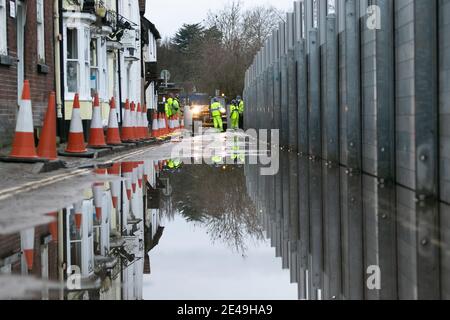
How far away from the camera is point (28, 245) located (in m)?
6.29

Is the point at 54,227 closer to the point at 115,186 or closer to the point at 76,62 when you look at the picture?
the point at 115,186

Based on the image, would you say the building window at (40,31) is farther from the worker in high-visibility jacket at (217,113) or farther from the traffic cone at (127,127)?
the worker in high-visibility jacket at (217,113)

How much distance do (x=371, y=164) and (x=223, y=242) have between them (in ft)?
19.4

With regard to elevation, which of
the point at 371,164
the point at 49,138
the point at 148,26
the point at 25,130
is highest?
the point at 148,26

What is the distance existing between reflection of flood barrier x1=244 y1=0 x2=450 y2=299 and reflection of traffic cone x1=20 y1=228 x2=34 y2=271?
5.25ft

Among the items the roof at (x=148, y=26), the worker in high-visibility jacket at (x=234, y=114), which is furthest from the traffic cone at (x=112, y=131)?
the roof at (x=148, y=26)

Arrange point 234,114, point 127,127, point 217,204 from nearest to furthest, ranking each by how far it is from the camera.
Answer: point 217,204, point 127,127, point 234,114

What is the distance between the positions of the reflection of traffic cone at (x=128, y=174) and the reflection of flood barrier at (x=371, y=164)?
1612mm

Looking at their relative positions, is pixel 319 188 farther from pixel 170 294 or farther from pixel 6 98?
pixel 6 98

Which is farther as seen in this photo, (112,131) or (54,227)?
(112,131)

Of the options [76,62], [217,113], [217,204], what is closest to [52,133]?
[217,204]

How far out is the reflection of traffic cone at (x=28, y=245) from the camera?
5.76 metres

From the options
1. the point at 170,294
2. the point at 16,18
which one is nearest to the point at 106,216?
the point at 170,294

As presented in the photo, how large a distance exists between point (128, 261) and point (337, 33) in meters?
11.0
